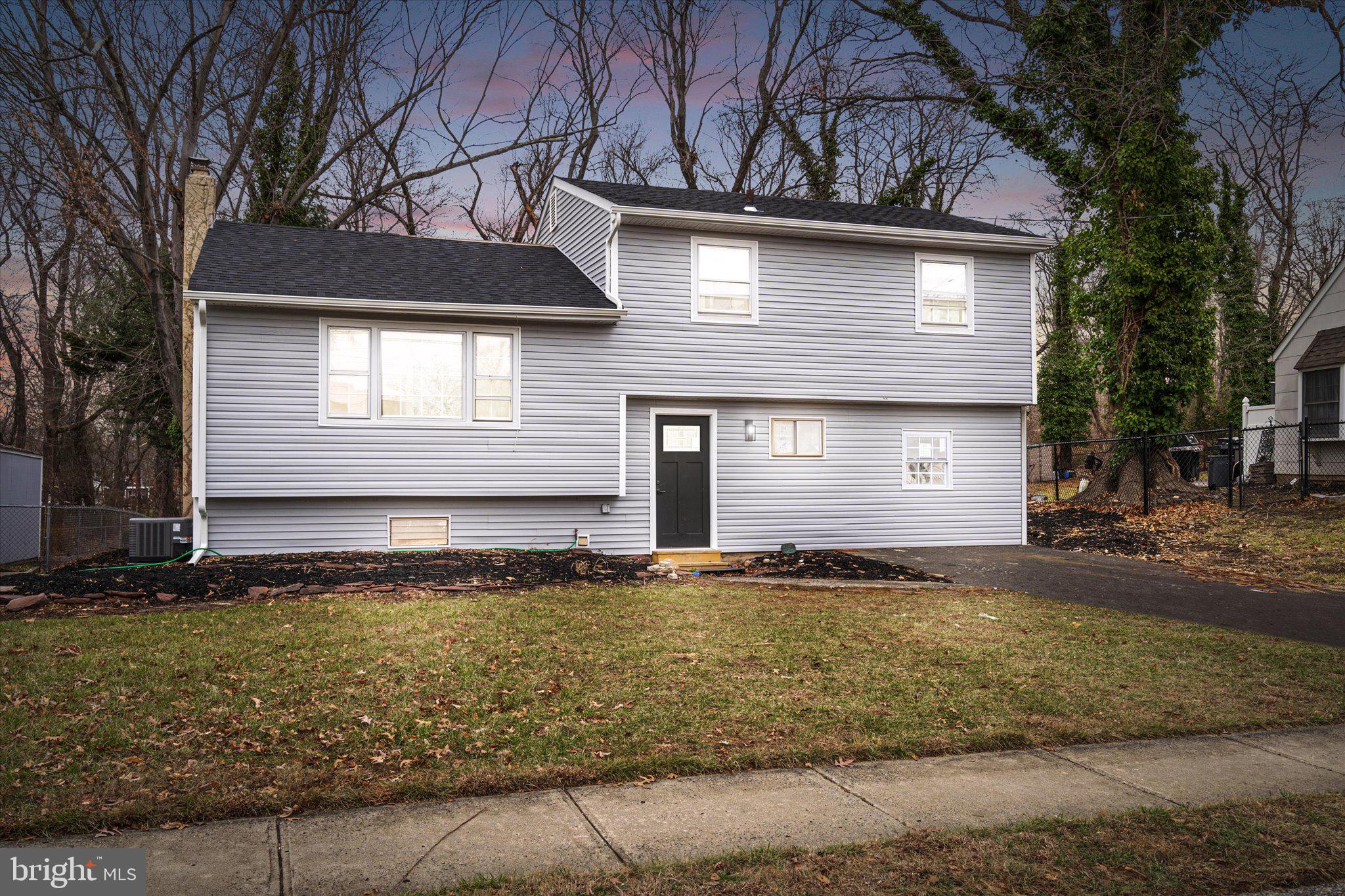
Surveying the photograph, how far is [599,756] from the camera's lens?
4949 millimetres

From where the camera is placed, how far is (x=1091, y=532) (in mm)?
17469

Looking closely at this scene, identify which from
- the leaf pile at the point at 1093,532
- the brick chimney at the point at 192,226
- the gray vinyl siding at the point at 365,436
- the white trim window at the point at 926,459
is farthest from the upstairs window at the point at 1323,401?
the brick chimney at the point at 192,226

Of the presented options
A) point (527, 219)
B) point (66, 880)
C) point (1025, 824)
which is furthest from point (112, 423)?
point (1025, 824)

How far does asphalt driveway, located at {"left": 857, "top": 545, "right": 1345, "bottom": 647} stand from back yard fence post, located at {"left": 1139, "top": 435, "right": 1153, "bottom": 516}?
4.52 m

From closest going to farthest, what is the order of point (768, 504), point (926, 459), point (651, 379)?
point (651, 379) < point (768, 504) < point (926, 459)

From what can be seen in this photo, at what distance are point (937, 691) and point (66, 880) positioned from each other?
520 centimetres

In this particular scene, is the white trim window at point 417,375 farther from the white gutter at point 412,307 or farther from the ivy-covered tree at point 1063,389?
the ivy-covered tree at point 1063,389

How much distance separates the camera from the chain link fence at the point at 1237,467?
1881cm

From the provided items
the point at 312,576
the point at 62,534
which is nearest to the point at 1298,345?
the point at 312,576

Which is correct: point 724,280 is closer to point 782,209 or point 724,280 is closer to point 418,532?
point 782,209

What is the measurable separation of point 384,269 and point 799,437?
25.4 ft

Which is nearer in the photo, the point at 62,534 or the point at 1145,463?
the point at 62,534

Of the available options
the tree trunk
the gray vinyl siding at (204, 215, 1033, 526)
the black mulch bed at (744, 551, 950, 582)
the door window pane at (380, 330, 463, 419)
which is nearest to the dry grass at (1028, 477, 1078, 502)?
the tree trunk

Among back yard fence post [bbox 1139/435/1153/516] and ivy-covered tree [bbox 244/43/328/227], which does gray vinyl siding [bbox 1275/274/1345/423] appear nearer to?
back yard fence post [bbox 1139/435/1153/516]
